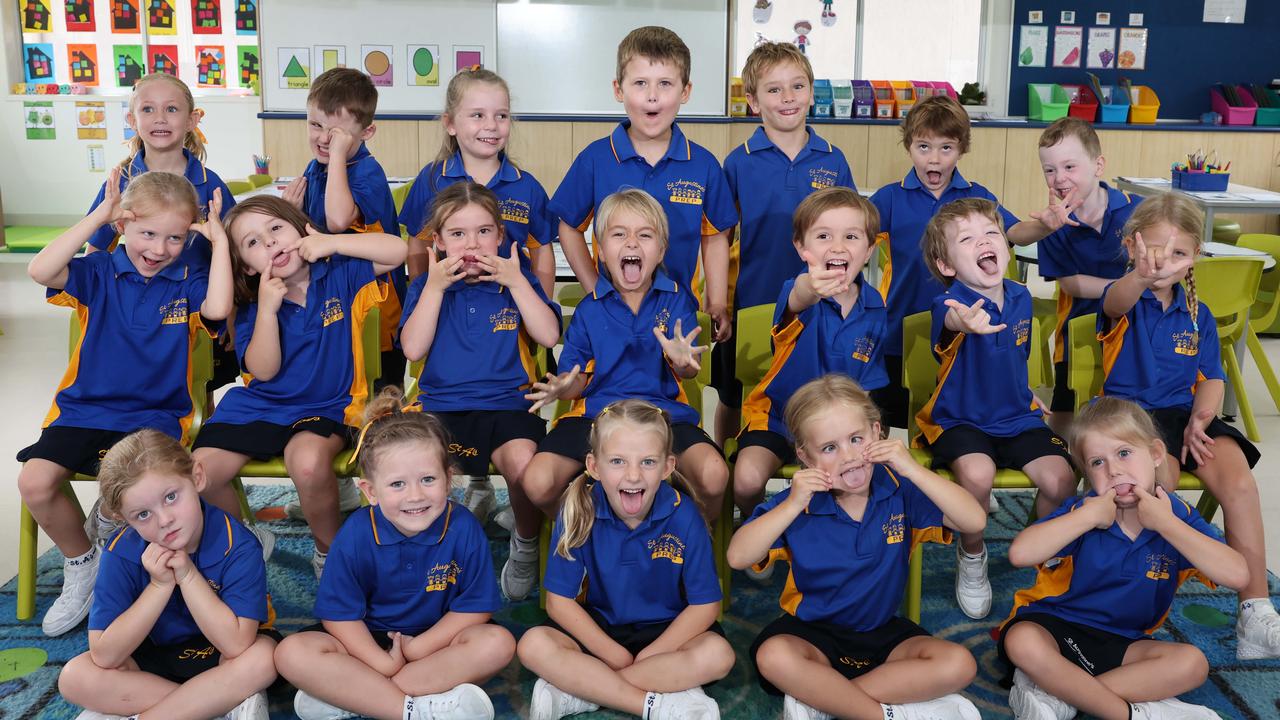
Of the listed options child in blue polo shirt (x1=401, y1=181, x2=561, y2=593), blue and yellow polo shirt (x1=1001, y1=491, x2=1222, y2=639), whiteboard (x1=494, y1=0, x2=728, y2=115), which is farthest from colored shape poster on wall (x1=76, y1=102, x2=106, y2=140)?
blue and yellow polo shirt (x1=1001, y1=491, x2=1222, y2=639)

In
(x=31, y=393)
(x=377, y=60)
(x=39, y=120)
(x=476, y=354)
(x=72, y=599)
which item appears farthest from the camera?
(x=39, y=120)

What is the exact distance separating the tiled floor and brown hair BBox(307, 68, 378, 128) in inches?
55.0

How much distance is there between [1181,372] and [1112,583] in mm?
725

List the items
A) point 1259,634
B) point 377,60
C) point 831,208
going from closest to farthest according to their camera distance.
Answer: point 1259,634 < point 831,208 < point 377,60

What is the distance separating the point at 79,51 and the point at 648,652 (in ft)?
27.0

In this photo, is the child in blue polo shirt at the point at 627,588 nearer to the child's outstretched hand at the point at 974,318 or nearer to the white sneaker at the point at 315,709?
the white sneaker at the point at 315,709

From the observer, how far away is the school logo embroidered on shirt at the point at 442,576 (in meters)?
2.21

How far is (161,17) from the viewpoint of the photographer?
8.46 m

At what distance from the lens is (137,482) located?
6.81ft

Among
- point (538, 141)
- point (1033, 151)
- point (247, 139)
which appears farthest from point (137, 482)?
point (247, 139)

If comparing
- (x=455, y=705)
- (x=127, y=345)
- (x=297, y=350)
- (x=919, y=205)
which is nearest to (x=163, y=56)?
(x=127, y=345)

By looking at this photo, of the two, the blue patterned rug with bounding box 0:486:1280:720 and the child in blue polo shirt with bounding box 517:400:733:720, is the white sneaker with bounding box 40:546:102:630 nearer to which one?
the blue patterned rug with bounding box 0:486:1280:720

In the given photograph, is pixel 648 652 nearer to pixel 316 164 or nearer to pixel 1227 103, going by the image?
pixel 316 164

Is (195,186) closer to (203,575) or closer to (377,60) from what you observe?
(203,575)
